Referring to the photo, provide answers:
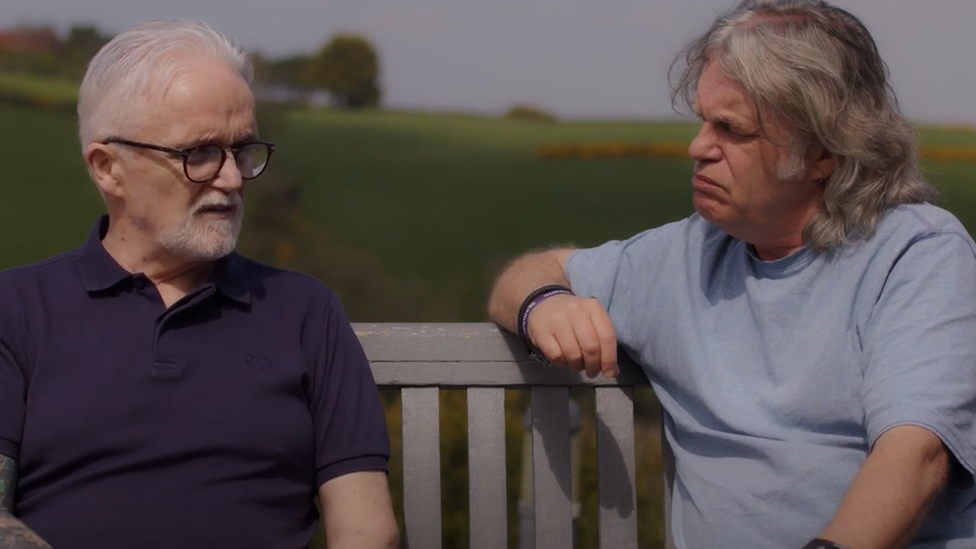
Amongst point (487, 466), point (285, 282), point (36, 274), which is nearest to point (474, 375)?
point (487, 466)

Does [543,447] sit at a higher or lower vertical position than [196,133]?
lower

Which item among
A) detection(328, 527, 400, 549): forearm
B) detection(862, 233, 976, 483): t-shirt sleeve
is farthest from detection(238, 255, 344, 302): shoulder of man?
detection(862, 233, 976, 483): t-shirt sleeve

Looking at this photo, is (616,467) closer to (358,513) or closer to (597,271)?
(597,271)

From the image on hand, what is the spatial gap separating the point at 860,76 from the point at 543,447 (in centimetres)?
99

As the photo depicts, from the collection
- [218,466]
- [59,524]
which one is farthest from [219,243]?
[59,524]

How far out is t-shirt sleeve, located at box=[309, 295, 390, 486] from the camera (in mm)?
2189

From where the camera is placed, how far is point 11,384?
2.06 meters

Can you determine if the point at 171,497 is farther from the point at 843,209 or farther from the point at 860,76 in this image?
the point at 860,76

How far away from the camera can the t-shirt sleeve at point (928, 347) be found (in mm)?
1945

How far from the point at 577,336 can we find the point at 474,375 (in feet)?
1.19

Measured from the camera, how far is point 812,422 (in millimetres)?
2139

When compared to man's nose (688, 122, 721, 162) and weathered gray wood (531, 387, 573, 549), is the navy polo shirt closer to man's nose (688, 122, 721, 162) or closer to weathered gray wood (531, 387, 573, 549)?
weathered gray wood (531, 387, 573, 549)

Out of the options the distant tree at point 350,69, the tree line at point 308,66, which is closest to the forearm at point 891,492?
the tree line at point 308,66

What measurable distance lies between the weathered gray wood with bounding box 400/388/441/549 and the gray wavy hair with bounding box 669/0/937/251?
0.86 metres
